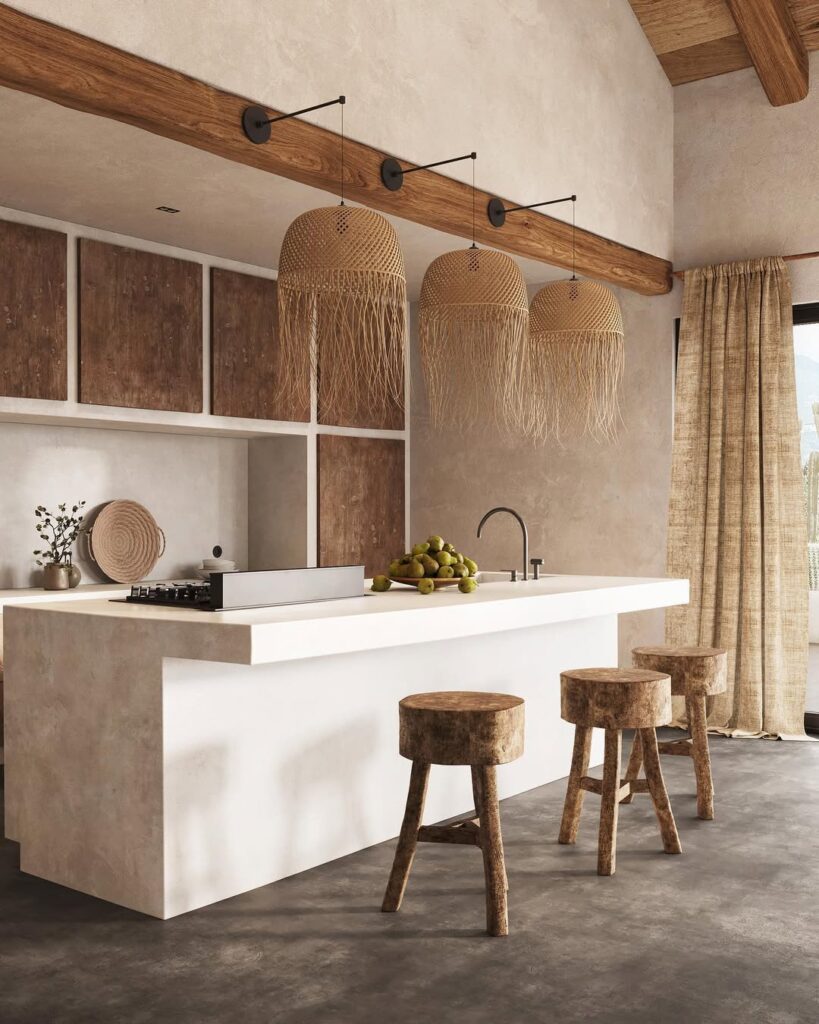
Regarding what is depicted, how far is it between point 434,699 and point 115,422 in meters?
2.49

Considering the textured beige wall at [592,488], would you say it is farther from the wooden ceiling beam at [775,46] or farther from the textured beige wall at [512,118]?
the wooden ceiling beam at [775,46]

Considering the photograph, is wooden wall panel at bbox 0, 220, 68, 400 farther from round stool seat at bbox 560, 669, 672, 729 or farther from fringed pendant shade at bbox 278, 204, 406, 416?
round stool seat at bbox 560, 669, 672, 729

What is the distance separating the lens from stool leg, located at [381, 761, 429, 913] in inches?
114

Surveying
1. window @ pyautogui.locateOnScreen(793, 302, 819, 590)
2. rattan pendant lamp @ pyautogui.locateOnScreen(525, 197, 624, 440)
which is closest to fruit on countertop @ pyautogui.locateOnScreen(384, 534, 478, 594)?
rattan pendant lamp @ pyautogui.locateOnScreen(525, 197, 624, 440)

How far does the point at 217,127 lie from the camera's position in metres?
3.40

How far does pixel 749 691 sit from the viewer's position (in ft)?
17.5

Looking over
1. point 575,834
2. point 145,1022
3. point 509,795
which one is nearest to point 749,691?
point 509,795

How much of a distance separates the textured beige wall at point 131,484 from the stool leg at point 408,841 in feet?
8.89

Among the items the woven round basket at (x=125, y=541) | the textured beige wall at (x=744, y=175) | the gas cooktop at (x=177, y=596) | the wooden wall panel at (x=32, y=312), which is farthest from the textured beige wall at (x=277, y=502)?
the gas cooktop at (x=177, y=596)

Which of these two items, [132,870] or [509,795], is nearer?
[132,870]

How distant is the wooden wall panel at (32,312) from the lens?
171 inches

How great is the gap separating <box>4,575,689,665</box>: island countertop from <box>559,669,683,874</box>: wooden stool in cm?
32

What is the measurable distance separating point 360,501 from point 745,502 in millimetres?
2137

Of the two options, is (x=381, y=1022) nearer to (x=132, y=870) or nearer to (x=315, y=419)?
(x=132, y=870)
